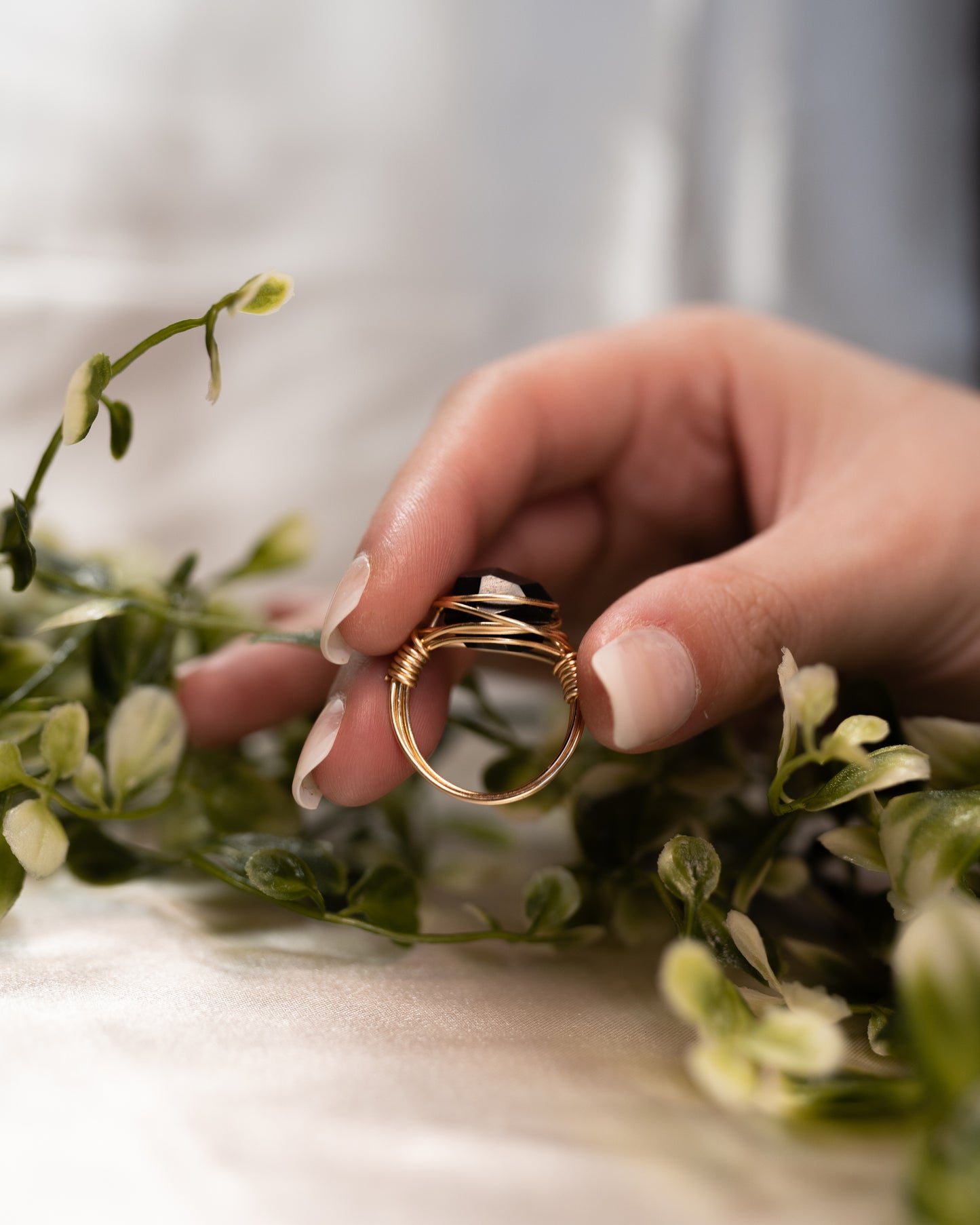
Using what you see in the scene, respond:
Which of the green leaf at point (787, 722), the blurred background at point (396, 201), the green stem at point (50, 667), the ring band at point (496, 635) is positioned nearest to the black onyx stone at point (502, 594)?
the ring band at point (496, 635)

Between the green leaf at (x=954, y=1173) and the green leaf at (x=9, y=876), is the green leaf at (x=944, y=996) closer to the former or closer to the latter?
the green leaf at (x=954, y=1173)

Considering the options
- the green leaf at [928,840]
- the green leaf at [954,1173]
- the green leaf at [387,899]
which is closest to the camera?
the green leaf at [954,1173]

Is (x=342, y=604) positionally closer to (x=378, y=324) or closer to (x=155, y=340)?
(x=155, y=340)

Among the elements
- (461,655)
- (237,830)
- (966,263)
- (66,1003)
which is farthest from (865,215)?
(66,1003)

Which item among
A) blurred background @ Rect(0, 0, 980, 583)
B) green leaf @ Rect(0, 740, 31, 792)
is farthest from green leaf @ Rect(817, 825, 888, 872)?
blurred background @ Rect(0, 0, 980, 583)

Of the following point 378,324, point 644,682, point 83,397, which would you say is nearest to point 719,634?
point 644,682

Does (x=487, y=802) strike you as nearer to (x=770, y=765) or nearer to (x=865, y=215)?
(x=770, y=765)

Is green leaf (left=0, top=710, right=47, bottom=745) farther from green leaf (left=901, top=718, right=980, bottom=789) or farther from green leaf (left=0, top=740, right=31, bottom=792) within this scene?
green leaf (left=901, top=718, right=980, bottom=789)
